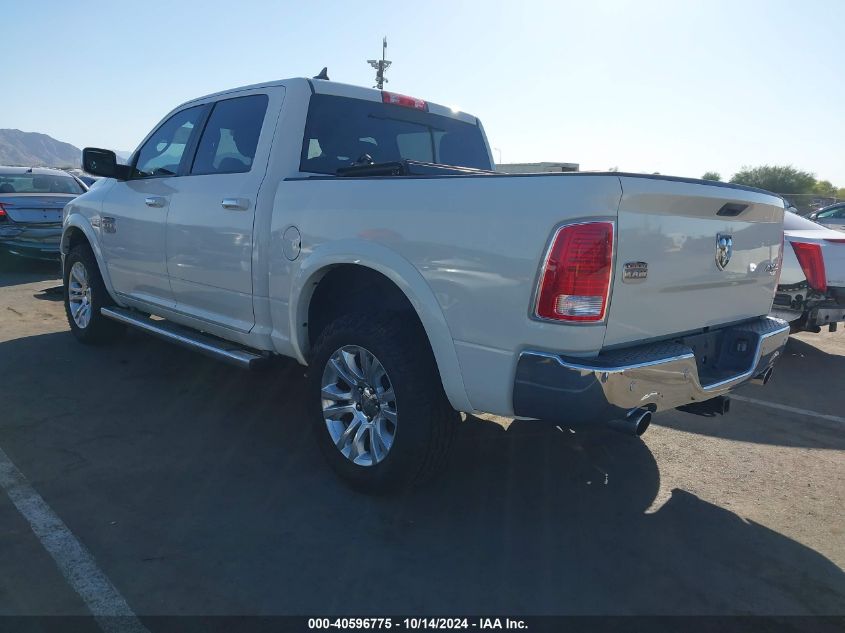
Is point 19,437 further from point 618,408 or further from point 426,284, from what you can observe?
point 618,408

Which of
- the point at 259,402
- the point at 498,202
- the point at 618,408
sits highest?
the point at 498,202

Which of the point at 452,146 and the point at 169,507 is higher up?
the point at 452,146

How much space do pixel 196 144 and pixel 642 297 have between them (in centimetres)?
329

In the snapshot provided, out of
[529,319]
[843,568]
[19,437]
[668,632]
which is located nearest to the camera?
[668,632]

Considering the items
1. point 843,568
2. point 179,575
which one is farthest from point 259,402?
point 843,568

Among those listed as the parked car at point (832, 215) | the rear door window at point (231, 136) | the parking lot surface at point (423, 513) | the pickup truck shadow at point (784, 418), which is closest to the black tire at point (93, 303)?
the parking lot surface at point (423, 513)

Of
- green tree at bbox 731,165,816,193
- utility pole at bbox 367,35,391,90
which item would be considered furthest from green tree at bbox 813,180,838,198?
utility pole at bbox 367,35,391,90

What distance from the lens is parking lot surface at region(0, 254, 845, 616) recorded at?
8.35 ft

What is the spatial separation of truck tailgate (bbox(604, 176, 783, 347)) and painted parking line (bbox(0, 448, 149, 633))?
2054mm

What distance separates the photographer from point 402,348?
3.03m

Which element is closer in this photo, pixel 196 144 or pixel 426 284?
pixel 426 284

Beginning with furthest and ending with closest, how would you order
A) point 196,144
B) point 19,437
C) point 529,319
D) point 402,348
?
1. point 196,144
2. point 19,437
3. point 402,348
4. point 529,319

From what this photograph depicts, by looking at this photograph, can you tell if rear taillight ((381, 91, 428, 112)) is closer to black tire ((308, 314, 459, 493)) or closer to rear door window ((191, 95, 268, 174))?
rear door window ((191, 95, 268, 174))

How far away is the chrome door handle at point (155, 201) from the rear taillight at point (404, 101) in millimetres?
1671
